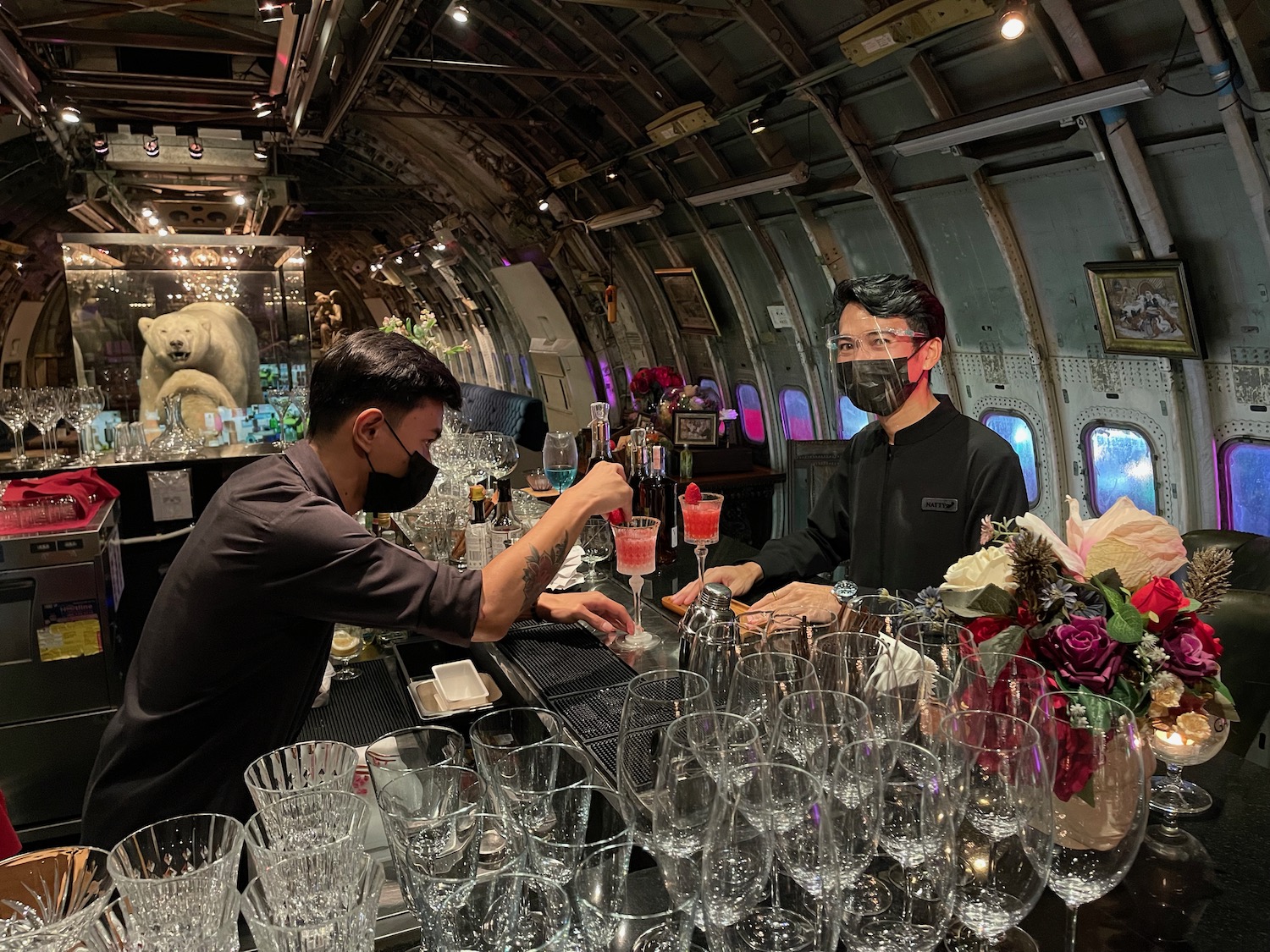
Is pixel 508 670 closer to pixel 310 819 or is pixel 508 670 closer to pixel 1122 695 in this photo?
pixel 310 819

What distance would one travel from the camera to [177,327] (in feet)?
24.2

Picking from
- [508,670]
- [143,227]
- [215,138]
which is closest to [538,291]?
[215,138]

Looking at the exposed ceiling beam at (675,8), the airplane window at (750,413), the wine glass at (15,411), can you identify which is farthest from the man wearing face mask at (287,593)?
the airplane window at (750,413)

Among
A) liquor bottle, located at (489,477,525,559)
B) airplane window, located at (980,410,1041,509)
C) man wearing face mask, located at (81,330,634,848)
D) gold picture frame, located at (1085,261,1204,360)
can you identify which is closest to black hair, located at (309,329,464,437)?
man wearing face mask, located at (81,330,634,848)

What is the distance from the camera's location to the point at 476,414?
37.1ft

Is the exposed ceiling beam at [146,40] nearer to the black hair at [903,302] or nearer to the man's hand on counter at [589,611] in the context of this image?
the black hair at [903,302]

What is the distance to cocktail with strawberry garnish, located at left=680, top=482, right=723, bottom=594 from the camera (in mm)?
2408

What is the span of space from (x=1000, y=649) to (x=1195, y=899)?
1.31ft

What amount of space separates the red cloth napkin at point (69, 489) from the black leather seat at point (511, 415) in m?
4.71

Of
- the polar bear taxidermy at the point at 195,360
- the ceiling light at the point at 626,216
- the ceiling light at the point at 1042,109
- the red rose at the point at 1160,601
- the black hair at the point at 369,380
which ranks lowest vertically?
the red rose at the point at 1160,601

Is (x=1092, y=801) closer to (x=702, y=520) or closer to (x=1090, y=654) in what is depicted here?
(x=1090, y=654)

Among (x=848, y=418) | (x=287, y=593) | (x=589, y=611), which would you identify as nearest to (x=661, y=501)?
(x=589, y=611)

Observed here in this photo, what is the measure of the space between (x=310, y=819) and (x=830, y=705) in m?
0.69

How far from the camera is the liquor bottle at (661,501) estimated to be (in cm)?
266
